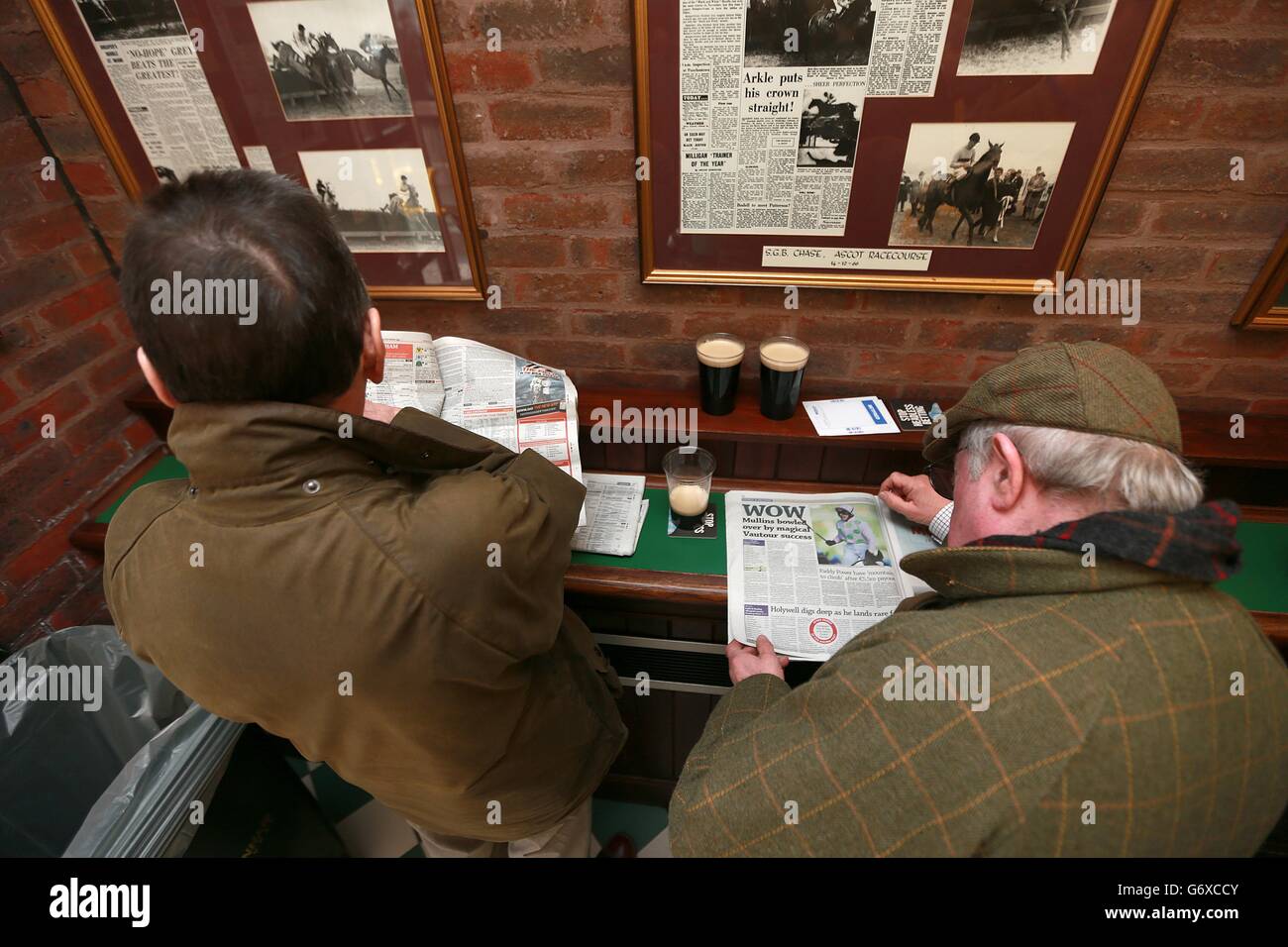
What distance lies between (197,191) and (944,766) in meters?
0.98

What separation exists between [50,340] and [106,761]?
2.93ft

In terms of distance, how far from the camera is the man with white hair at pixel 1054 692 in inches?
24.5

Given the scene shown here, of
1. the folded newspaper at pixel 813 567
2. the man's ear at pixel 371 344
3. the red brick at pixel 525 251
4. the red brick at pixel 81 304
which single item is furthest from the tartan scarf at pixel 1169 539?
the red brick at pixel 81 304

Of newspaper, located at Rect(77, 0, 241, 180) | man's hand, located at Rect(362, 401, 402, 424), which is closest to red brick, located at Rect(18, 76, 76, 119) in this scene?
newspaper, located at Rect(77, 0, 241, 180)

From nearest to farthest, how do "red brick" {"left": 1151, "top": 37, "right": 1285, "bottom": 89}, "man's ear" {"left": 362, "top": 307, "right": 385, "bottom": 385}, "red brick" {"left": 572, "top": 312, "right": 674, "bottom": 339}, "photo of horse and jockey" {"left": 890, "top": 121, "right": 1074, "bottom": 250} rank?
"man's ear" {"left": 362, "top": 307, "right": 385, "bottom": 385}, "red brick" {"left": 1151, "top": 37, "right": 1285, "bottom": 89}, "photo of horse and jockey" {"left": 890, "top": 121, "right": 1074, "bottom": 250}, "red brick" {"left": 572, "top": 312, "right": 674, "bottom": 339}

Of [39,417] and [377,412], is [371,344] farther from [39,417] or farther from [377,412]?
[39,417]

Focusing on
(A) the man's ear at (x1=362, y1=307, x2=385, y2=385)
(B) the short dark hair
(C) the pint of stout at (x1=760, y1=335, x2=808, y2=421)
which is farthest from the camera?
(C) the pint of stout at (x1=760, y1=335, x2=808, y2=421)

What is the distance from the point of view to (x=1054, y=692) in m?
0.63

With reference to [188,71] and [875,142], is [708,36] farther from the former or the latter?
[188,71]

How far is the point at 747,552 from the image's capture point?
125 centimetres

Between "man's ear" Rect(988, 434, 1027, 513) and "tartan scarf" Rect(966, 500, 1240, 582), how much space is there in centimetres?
9

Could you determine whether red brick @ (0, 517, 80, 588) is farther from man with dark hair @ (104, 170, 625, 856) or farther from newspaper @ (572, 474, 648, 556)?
newspaper @ (572, 474, 648, 556)

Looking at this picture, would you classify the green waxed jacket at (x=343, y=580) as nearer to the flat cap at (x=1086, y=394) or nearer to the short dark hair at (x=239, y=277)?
the short dark hair at (x=239, y=277)

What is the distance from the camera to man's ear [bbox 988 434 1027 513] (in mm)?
795
